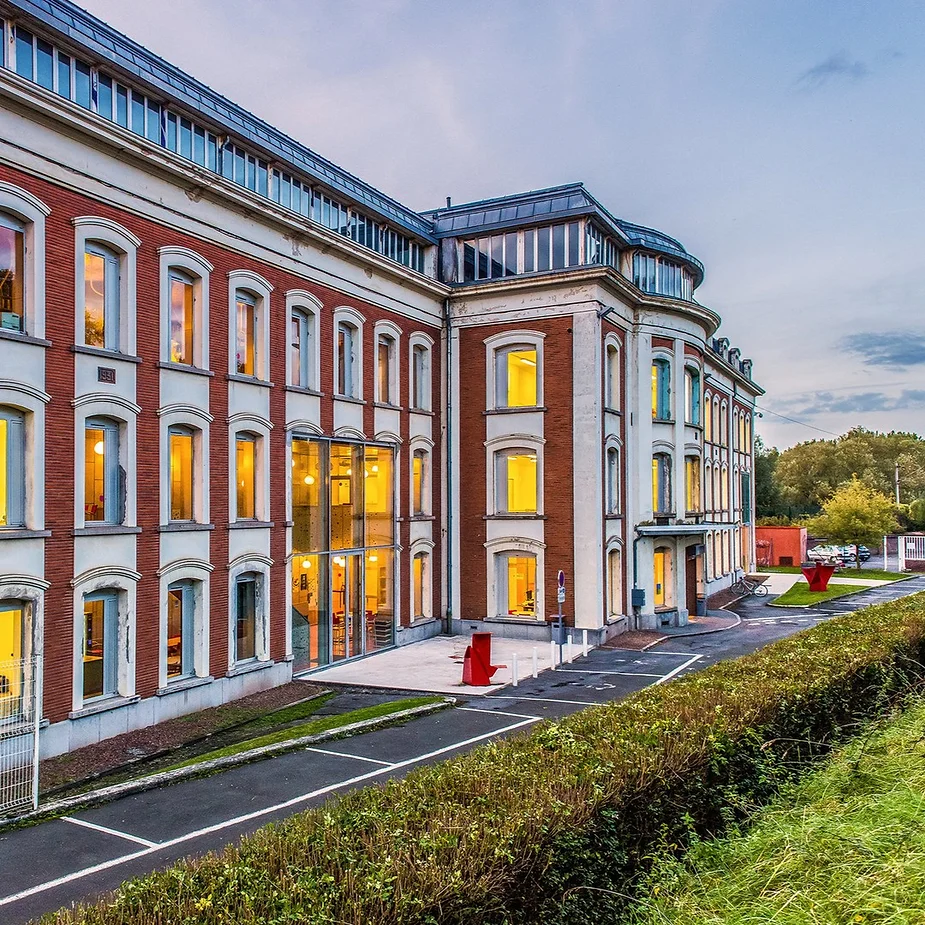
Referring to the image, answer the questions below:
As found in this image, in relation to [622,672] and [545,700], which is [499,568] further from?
[545,700]

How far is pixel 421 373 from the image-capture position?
91.5 feet

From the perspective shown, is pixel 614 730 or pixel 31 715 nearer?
pixel 614 730

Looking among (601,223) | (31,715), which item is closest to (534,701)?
(31,715)

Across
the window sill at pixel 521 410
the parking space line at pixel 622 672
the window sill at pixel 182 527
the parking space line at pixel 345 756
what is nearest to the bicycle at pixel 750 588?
the window sill at pixel 521 410

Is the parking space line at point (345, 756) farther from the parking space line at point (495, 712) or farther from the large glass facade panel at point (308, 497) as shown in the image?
the large glass facade panel at point (308, 497)

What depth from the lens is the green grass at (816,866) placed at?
197 inches

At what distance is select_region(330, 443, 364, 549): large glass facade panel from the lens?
76.1 ft

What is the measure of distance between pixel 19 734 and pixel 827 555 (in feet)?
196

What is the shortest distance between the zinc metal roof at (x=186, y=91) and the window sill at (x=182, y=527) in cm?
978

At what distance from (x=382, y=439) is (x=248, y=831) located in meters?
15.8

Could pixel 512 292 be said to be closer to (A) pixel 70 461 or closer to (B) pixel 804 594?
(A) pixel 70 461

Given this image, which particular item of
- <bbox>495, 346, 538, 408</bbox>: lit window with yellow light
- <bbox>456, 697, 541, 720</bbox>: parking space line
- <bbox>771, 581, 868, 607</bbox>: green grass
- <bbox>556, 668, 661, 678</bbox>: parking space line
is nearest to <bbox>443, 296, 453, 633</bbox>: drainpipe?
<bbox>495, 346, 538, 408</bbox>: lit window with yellow light

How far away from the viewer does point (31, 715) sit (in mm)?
14023

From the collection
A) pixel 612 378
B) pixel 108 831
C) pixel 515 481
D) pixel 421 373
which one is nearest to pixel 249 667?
pixel 108 831
